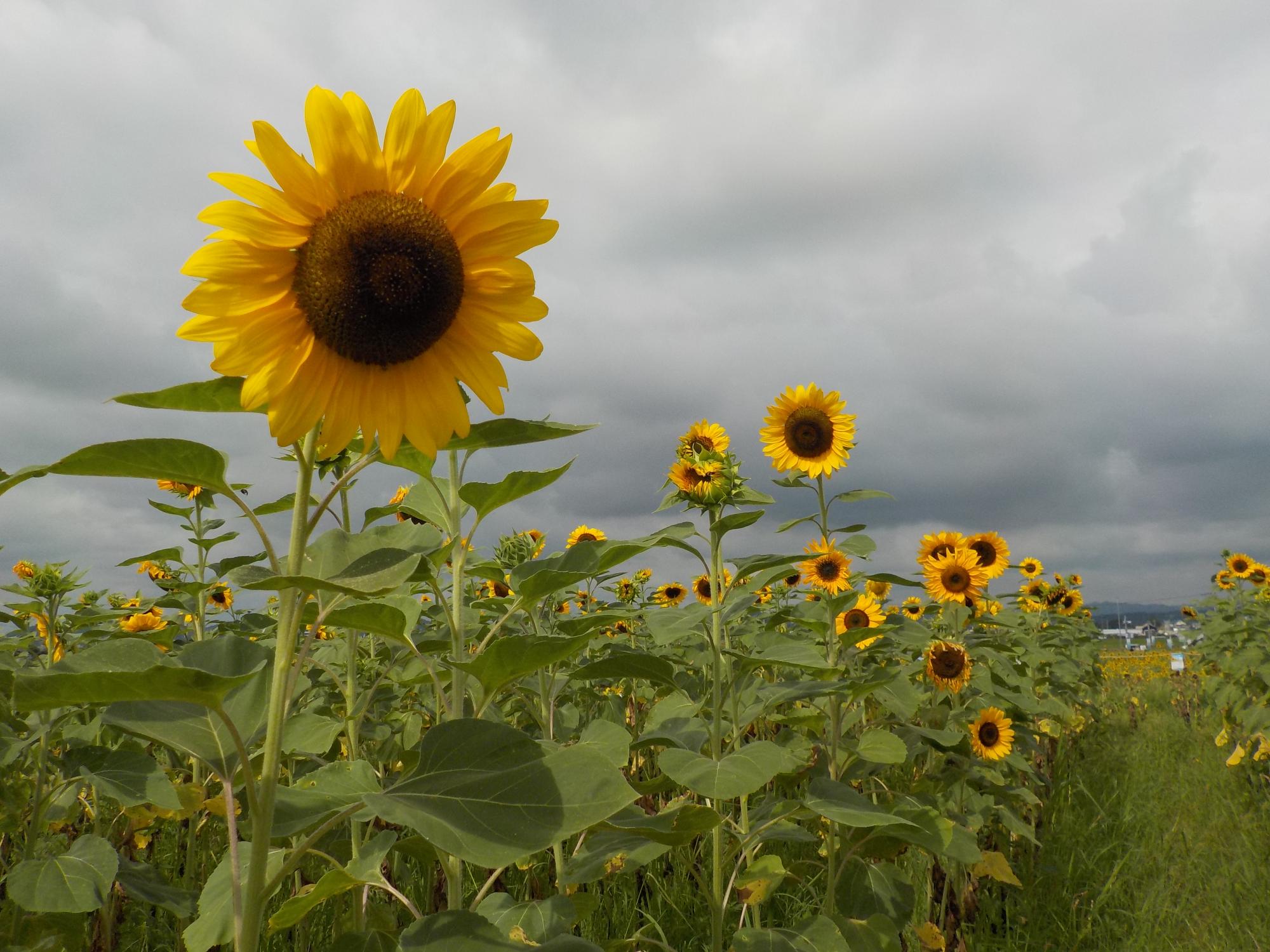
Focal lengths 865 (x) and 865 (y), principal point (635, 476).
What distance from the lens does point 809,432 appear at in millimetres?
5000

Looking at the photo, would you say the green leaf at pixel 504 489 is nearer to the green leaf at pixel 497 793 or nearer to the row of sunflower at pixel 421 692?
the row of sunflower at pixel 421 692

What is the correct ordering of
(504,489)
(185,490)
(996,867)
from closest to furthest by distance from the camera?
(504,489), (996,867), (185,490)

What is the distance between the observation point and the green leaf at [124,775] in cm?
238

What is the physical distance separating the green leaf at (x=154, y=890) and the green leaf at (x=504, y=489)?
4.75ft

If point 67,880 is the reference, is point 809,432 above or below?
above

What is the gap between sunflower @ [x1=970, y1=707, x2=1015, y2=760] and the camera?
4438 mm

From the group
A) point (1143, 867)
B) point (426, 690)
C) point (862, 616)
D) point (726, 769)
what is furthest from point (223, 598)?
point (1143, 867)

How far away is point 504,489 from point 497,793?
0.71m

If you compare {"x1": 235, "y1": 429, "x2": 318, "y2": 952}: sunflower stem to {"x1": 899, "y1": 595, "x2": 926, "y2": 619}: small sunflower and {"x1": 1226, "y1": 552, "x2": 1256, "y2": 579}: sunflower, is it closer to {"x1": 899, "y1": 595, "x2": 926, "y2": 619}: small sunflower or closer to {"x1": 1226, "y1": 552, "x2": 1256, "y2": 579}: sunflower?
{"x1": 899, "y1": 595, "x2": 926, "y2": 619}: small sunflower

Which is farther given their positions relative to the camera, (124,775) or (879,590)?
(879,590)

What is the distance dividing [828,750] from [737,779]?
1.34m

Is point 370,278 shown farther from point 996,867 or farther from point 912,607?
point 912,607

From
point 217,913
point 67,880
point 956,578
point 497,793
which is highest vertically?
point 956,578

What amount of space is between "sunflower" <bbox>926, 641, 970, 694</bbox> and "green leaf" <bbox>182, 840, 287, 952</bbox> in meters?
3.44
